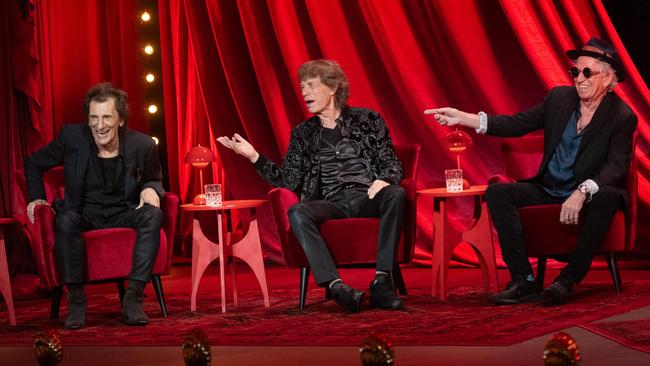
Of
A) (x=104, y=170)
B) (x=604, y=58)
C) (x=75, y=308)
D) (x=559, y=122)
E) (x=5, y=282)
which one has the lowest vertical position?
(x=75, y=308)

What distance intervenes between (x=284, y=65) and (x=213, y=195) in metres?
1.93

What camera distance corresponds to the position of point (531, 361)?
10.4 feet

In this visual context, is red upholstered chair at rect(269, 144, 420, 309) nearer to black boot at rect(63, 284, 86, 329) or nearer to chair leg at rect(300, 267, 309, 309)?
chair leg at rect(300, 267, 309, 309)

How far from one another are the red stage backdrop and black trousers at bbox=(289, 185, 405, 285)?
1.48 meters

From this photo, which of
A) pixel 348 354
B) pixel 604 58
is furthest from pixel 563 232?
pixel 348 354

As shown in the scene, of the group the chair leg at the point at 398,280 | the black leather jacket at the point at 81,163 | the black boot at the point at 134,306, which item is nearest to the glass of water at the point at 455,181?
the chair leg at the point at 398,280

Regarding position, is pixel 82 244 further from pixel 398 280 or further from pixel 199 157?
pixel 398 280

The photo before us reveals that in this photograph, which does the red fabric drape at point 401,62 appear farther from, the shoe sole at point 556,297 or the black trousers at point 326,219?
the black trousers at point 326,219

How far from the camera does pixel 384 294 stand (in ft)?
14.6

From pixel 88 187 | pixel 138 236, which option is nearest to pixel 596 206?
pixel 138 236

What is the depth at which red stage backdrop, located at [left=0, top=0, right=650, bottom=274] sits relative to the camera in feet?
18.7

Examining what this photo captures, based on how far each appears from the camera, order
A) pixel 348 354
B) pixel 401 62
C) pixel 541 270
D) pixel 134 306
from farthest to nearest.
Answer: pixel 401 62 < pixel 541 270 < pixel 134 306 < pixel 348 354

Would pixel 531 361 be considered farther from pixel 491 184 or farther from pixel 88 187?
pixel 88 187

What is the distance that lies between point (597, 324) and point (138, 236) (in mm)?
2057
